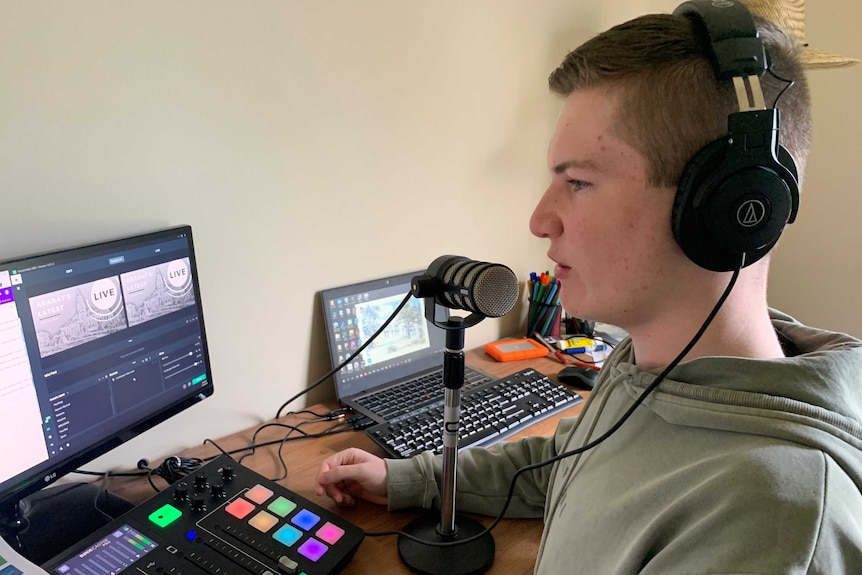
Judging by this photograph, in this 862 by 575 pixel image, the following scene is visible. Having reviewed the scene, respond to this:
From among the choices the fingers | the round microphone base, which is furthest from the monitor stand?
the round microphone base

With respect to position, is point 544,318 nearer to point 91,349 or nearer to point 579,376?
point 579,376

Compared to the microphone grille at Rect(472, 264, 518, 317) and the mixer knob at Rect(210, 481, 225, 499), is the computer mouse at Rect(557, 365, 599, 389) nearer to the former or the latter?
the microphone grille at Rect(472, 264, 518, 317)

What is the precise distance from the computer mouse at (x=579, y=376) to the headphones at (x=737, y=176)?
840mm

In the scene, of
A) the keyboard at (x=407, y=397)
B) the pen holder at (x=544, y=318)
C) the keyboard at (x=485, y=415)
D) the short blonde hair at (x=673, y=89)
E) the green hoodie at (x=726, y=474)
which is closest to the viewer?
the green hoodie at (x=726, y=474)

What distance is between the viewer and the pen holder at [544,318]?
68.6 inches

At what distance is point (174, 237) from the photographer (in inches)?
38.4

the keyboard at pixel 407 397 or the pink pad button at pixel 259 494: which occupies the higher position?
the pink pad button at pixel 259 494

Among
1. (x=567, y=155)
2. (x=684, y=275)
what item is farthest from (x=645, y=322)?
(x=567, y=155)

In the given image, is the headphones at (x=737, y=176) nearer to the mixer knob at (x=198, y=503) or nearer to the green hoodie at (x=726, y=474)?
the green hoodie at (x=726, y=474)

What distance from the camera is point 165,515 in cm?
88

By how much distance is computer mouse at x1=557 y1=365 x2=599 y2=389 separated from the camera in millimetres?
1447

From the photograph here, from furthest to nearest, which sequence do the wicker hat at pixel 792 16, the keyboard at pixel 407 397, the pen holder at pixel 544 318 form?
1. the pen holder at pixel 544 318
2. the wicker hat at pixel 792 16
3. the keyboard at pixel 407 397

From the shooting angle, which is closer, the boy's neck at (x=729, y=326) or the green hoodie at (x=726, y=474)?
the green hoodie at (x=726, y=474)

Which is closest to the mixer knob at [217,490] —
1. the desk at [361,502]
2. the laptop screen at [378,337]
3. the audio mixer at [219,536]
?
the audio mixer at [219,536]
